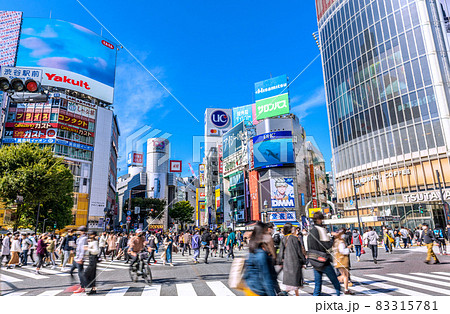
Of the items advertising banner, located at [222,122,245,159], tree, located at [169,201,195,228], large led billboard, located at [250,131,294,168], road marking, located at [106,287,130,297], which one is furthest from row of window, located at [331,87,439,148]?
tree, located at [169,201,195,228]

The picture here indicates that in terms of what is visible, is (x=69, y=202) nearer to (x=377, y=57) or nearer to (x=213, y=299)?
(x=213, y=299)

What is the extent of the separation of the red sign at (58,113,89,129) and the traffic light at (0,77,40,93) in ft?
176

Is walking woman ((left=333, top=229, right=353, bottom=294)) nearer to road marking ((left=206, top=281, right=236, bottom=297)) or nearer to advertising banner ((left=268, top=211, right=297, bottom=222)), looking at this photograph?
road marking ((left=206, top=281, right=236, bottom=297))

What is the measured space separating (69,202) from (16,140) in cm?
1997

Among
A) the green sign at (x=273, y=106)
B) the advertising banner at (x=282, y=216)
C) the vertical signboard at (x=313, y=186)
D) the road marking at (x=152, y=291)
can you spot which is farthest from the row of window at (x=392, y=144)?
the road marking at (x=152, y=291)

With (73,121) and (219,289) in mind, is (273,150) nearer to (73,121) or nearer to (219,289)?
(73,121)

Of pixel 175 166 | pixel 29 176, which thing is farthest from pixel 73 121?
pixel 175 166

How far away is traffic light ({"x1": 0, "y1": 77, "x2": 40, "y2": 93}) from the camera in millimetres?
7348

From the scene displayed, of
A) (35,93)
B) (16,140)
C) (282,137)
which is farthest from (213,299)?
(16,140)

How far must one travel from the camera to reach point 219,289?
8.05 m

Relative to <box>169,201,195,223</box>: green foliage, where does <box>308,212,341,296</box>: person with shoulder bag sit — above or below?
below

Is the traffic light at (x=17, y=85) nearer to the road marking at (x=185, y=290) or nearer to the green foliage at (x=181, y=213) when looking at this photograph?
the road marking at (x=185, y=290)

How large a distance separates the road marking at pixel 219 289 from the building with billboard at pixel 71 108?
48.6 meters

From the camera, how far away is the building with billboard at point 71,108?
53344 millimetres
